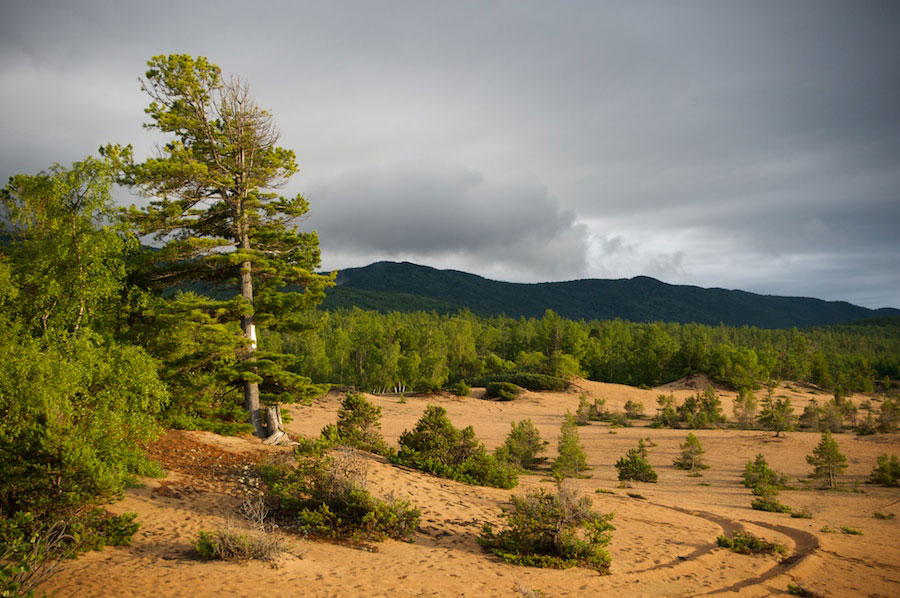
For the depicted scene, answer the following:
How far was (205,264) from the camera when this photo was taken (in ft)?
55.3

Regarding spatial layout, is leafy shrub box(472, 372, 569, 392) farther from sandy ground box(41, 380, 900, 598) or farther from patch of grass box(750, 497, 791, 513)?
patch of grass box(750, 497, 791, 513)

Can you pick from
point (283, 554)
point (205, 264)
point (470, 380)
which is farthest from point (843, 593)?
point (470, 380)

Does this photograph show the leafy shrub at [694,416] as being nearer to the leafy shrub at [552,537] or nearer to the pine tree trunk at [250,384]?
the leafy shrub at [552,537]

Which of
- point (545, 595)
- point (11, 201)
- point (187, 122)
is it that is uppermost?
point (187, 122)

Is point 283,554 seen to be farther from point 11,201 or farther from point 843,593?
point 11,201

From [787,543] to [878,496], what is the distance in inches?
514

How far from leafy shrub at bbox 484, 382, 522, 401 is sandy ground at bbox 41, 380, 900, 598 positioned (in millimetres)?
33940

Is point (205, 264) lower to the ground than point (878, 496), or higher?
higher

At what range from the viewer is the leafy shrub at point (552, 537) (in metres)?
10.2

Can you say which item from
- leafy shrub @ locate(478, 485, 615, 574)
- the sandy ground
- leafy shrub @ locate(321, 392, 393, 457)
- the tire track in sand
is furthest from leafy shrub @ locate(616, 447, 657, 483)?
leafy shrub @ locate(478, 485, 615, 574)

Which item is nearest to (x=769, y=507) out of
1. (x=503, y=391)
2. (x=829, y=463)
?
(x=829, y=463)

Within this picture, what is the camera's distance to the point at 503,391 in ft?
186

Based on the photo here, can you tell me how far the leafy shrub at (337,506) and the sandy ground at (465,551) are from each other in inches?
18.1

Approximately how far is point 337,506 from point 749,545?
34.7 feet
